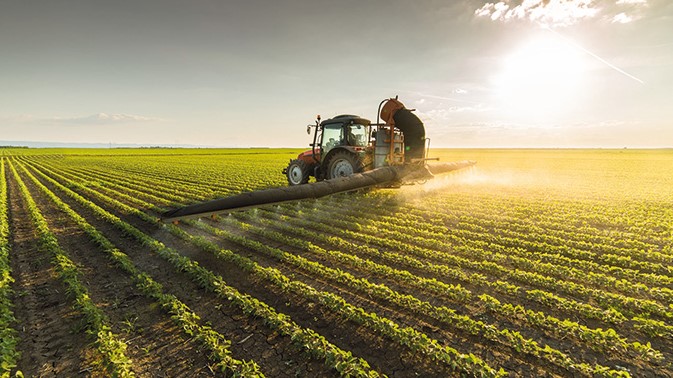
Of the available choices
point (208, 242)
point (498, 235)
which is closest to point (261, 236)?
point (208, 242)

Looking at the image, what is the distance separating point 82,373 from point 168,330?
86cm

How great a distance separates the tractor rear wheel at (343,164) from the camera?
1107 cm

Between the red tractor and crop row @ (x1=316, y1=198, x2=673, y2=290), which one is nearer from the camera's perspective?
crop row @ (x1=316, y1=198, x2=673, y2=290)

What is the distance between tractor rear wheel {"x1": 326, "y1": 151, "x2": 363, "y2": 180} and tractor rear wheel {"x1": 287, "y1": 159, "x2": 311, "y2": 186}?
119cm

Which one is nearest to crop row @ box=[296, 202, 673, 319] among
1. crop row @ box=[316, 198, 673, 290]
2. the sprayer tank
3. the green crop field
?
the green crop field

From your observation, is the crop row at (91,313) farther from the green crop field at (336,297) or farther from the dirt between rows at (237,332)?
the dirt between rows at (237,332)

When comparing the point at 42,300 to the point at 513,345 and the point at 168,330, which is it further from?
the point at 513,345

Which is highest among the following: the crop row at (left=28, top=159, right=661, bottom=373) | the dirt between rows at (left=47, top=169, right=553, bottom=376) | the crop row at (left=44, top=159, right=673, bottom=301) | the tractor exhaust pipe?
the tractor exhaust pipe

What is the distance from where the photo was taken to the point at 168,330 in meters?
3.84

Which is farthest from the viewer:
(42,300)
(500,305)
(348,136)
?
(348,136)

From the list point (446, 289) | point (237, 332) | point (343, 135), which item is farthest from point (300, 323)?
point (343, 135)

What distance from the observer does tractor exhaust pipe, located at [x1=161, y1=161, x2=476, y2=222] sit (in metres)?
5.59

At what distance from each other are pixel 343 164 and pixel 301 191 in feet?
15.2

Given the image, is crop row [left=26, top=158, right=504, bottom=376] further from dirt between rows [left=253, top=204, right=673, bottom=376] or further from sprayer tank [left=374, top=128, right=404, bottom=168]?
sprayer tank [left=374, top=128, right=404, bottom=168]
